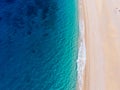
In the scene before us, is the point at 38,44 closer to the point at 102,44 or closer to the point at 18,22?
the point at 18,22

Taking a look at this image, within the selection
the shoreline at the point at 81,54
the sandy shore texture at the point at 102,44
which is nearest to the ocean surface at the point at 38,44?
the shoreline at the point at 81,54

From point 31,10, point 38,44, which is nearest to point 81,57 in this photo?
point 38,44

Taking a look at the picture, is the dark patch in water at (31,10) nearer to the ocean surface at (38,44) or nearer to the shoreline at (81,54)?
the ocean surface at (38,44)

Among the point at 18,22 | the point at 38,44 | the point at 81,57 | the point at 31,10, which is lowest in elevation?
the point at 81,57

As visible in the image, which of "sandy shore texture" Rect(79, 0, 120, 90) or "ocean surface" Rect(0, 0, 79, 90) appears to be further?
"ocean surface" Rect(0, 0, 79, 90)

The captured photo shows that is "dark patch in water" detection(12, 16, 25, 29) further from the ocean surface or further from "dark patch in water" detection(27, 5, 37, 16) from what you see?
"dark patch in water" detection(27, 5, 37, 16)

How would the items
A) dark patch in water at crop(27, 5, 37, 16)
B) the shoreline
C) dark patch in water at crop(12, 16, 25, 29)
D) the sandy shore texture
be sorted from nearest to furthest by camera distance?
the sandy shore texture, the shoreline, dark patch in water at crop(12, 16, 25, 29), dark patch in water at crop(27, 5, 37, 16)

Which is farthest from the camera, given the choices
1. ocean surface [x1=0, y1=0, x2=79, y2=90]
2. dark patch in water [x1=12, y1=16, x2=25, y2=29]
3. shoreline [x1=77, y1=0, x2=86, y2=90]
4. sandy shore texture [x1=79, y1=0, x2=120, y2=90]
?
dark patch in water [x1=12, y1=16, x2=25, y2=29]

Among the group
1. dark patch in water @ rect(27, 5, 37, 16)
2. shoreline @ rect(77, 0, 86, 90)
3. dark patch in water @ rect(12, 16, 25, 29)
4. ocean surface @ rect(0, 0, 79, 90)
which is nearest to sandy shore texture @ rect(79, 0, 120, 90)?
shoreline @ rect(77, 0, 86, 90)
